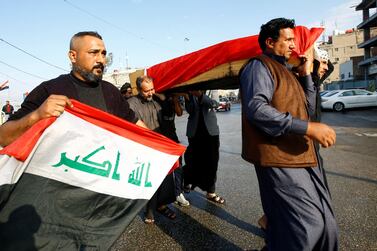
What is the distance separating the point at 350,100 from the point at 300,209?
22731 millimetres

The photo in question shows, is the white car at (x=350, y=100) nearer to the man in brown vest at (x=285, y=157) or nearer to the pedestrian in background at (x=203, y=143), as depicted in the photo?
the pedestrian in background at (x=203, y=143)

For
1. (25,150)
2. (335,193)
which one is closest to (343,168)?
(335,193)

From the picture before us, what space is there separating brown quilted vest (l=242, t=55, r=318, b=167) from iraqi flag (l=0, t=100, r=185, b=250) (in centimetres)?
79

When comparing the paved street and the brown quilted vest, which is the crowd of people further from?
the paved street

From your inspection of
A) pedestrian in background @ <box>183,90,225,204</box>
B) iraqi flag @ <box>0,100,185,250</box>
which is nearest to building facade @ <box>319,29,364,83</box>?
pedestrian in background @ <box>183,90,225,204</box>

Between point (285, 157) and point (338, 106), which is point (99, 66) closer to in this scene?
point (285, 157)

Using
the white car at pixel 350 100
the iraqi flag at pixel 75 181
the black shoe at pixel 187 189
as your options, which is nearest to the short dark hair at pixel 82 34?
the iraqi flag at pixel 75 181

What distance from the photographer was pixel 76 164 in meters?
2.30

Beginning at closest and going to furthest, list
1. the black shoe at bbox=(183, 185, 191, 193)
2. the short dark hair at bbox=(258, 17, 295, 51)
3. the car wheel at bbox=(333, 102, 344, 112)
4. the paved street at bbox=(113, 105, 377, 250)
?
the short dark hair at bbox=(258, 17, 295, 51)
the paved street at bbox=(113, 105, 377, 250)
the black shoe at bbox=(183, 185, 191, 193)
the car wheel at bbox=(333, 102, 344, 112)

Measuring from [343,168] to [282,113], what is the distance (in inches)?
210

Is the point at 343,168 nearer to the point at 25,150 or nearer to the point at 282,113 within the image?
the point at 282,113

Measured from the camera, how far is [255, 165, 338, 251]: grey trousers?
2.23m

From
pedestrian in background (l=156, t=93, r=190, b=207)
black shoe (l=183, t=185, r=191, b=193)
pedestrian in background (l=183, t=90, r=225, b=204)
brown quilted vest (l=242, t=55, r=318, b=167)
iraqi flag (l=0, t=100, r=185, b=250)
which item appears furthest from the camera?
black shoe (l=183, t=185, r=191, b=193)

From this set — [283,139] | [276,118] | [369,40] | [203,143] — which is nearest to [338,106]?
[203,143]
